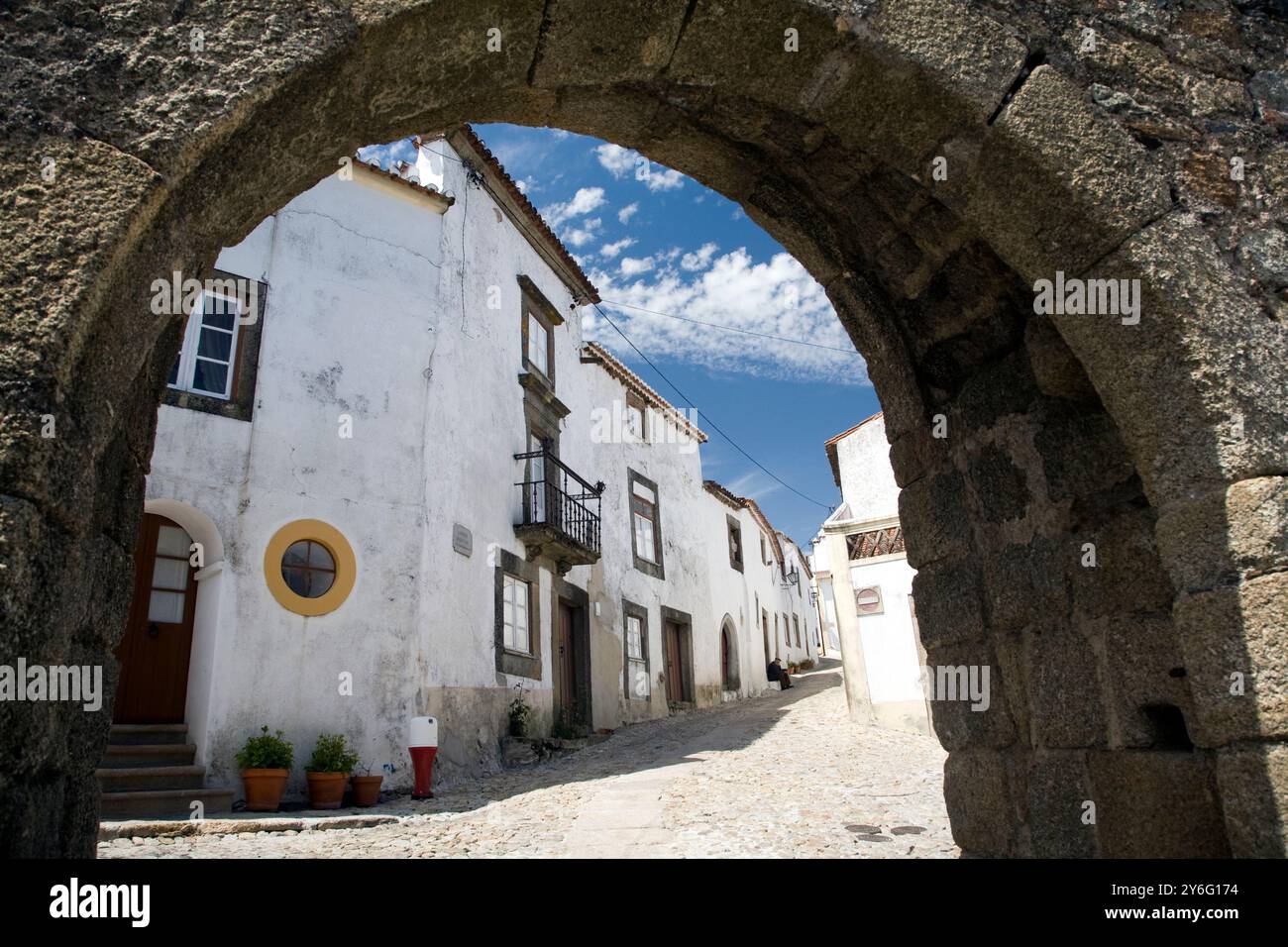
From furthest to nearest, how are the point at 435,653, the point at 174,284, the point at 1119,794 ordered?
the point at 435,653 < the point at 1119,794 < the point at 174,284

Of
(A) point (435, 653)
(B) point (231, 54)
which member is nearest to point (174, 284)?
(B) point (231, 54)

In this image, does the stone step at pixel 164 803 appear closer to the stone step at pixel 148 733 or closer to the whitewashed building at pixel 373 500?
the whitewashed building at pixel 373 500

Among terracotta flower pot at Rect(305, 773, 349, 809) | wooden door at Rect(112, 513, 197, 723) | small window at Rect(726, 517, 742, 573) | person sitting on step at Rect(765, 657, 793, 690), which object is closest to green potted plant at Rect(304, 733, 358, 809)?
terracotta flower pot at Rect(305, 773, 349, 809)

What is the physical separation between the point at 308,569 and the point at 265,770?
1.84m

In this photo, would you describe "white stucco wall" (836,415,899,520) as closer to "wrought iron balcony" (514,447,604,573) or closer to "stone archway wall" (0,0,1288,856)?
"wrought iron balcony" (514,447,604,573)

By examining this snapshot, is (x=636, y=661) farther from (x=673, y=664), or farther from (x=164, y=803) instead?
(x=164, y=803)

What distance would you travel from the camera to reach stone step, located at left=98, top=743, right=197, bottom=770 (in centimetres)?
676

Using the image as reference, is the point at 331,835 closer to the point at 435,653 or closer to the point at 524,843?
the point at 524,843

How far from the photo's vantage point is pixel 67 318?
1.57 metres

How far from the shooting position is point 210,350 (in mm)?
7961

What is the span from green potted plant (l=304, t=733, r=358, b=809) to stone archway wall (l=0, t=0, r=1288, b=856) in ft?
17.9

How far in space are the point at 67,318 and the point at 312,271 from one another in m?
7.65

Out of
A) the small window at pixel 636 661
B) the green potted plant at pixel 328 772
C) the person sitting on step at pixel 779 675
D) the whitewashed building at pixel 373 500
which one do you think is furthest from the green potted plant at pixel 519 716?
the person sitting on step at pixel 779 675

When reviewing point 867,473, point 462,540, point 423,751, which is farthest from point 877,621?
point 423,751
